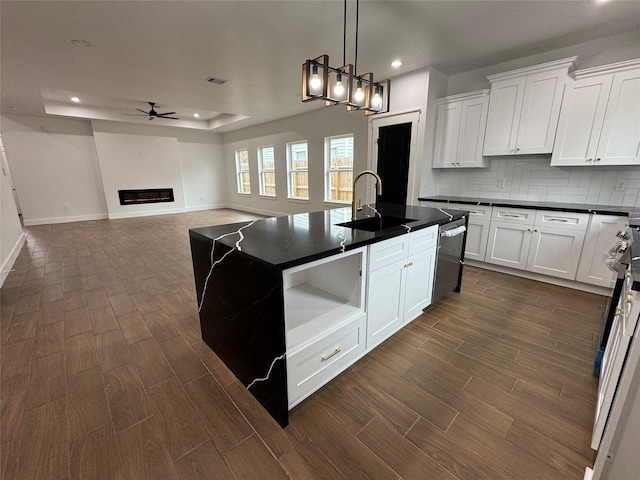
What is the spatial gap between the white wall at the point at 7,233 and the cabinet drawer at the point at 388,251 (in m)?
4.25

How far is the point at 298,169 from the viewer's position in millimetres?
6602

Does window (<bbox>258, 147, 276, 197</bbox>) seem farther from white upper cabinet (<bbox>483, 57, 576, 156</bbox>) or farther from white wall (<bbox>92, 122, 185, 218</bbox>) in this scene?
white upper cabinet (<bbox>483, 57, 576, 156</bbox>)

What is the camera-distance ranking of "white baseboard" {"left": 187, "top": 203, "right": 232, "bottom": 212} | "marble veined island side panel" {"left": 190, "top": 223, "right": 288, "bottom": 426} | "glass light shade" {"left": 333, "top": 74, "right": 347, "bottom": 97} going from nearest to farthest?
"marble veined island side panel" {"left": 190, "top": 223, "right": 288, "bottom": 426} < "glass light shade" {"left": 333, "top": 74, "right": 347, "bottom": 97} < "white baseboard" {"left": 187, "top": 203, "right": 232, "bottom": 212}

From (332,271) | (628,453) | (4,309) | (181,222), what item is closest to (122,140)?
(181,222)

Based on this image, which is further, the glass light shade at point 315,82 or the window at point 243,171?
the window at point 243,171

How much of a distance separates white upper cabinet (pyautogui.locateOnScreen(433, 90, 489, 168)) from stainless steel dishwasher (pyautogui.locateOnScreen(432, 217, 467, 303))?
1544 mm

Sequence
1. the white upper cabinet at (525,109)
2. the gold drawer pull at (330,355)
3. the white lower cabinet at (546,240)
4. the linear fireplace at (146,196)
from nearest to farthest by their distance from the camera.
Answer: the gold drawer pull at (330,355), the white lower cabinet at (546,240), the white upper cabinet at (525,109), the linear fireplace at (146,196)

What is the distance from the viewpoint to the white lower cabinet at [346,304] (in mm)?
1408

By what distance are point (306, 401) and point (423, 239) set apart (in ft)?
4.57

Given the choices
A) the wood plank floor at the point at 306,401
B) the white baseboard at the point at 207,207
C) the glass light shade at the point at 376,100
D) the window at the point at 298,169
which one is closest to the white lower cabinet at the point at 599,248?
the wood plank floor at the point at 306,401

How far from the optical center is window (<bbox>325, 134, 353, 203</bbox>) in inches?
214

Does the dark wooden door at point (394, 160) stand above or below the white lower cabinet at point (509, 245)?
above

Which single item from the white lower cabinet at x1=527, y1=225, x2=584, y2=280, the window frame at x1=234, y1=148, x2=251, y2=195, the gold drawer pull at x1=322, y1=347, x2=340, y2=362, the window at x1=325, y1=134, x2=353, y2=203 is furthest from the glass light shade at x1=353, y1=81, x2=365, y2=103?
the window frame at x1=234, y1=148, x2=251, y2=195

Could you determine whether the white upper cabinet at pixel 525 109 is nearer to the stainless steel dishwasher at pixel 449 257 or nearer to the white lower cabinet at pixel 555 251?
the white lower cabinet at pixel 555 251
